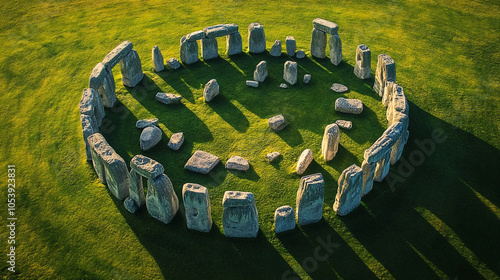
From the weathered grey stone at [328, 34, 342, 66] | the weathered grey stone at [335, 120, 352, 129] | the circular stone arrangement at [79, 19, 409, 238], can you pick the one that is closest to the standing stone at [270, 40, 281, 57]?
the circular stone arrangement at [79, 19, 409, 238]

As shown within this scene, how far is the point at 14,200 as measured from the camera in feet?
32.4

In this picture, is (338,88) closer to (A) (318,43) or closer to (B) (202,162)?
(A) (318,43)

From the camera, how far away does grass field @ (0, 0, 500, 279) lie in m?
8.61

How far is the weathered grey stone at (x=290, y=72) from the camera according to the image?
1281 centimetres

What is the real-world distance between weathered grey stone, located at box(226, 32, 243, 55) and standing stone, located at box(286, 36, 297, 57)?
4.55ft

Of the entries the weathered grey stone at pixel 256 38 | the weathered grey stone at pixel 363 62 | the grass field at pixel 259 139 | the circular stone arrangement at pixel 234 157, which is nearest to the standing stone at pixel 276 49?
the circular stone arrangement at pixel 234 157

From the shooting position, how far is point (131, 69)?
12898mm

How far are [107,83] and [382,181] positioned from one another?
713cm

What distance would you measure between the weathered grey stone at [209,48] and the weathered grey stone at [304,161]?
5.14m

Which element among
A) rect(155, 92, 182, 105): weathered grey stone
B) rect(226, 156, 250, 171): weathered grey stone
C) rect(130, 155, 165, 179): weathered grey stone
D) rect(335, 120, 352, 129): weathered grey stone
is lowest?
rect(226, 156, 250, 171): weathered grey stone

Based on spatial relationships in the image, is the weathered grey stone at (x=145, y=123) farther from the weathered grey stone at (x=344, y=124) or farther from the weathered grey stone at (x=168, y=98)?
the weathered grey stone at (x=344, y=124)

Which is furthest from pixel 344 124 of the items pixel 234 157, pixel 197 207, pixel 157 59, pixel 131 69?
pixel 131 69

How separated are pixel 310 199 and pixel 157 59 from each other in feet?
22.6

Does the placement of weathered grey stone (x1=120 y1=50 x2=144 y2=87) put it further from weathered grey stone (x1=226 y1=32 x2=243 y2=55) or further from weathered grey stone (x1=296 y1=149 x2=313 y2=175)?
weathered grey stone (x1=296 y1=149 x2=313 y2=175)
